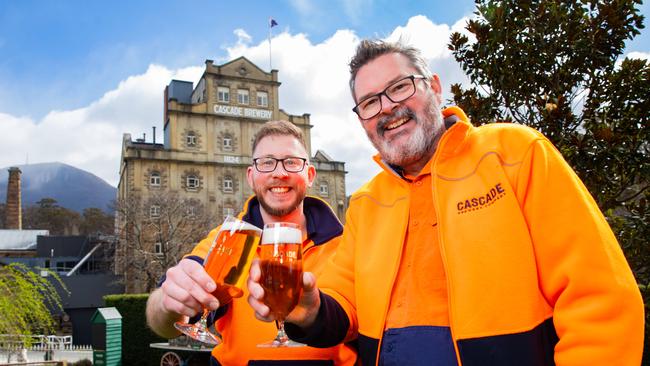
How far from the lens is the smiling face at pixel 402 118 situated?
6.57 feet

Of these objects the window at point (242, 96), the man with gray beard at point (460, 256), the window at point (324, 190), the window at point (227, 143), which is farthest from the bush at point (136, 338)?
the window at point (324, 190)

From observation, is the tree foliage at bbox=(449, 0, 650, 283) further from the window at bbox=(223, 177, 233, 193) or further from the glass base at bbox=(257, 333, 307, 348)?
the window at bbox=(223, 177, 233, 193)

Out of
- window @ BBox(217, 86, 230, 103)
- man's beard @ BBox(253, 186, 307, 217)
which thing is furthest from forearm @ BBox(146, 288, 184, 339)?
window @ BBox(217, 86, 230, 103)

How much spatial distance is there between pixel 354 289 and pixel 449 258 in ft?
1.92

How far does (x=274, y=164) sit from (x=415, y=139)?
102 centimetres

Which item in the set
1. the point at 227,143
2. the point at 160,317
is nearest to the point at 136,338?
the point at 160,317

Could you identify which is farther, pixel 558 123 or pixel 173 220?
pixel 173 220

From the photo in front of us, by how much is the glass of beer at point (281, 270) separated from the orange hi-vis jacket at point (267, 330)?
71 centimetres

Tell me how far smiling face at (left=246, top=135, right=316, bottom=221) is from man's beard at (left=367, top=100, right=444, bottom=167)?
32.5 inches

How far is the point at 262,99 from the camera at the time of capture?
3628 cm

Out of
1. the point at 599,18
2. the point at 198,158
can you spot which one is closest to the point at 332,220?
the point at 599,18

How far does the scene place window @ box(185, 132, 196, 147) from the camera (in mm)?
34125

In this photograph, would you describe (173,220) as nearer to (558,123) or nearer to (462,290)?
(558,123)

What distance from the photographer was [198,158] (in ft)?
112
